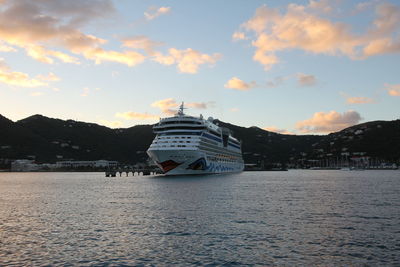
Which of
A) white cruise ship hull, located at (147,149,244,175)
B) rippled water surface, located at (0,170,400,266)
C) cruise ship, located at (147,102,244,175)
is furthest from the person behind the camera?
cruise ship, located at (147,102,244,175)

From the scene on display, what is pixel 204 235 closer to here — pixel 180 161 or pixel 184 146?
pixel 180 161

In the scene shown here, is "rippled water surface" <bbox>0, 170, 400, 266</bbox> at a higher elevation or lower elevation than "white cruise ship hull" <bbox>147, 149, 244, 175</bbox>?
lower

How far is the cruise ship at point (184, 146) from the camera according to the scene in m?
105

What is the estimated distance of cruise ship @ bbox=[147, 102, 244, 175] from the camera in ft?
345

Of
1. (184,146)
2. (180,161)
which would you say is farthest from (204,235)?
(184,146)

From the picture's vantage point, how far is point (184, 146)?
107062 millimetres

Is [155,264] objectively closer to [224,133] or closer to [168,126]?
[168,126]

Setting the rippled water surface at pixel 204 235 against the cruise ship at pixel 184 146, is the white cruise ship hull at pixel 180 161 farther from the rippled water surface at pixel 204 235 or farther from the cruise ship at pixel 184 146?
the rippled water surface at pixel 204 235

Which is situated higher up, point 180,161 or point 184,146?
point 184,146

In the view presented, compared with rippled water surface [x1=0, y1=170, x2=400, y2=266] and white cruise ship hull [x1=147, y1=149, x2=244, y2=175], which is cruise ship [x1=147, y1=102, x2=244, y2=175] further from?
rippled water surface [x1=0, y1=170, x2=400, y2=266]

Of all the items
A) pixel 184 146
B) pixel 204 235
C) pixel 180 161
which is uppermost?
pixel 184 146

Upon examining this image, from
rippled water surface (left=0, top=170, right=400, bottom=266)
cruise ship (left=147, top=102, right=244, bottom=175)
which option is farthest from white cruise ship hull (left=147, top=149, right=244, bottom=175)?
rippled water surface (left=0, top=170, right=400, bottom=266)

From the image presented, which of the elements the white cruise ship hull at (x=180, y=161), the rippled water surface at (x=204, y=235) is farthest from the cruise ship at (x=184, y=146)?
the rippled water surface at (x=204, y=235)

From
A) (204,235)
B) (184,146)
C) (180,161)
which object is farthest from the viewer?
(184,146)
